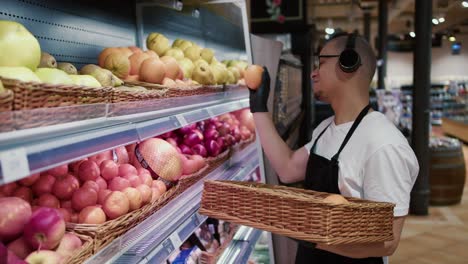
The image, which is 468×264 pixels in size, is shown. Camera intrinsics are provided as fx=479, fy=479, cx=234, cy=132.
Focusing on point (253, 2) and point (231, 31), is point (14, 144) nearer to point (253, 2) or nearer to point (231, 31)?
point (231, 31)

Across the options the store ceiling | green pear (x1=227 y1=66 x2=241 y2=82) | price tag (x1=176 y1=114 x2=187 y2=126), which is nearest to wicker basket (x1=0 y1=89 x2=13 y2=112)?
price tag (x1=176 y1=114 x2=187 y2=126)

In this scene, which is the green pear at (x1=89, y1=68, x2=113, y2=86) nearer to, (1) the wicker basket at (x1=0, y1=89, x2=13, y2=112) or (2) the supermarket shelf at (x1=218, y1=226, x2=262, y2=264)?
(1) the wicker basket at (x1=0, y1=89, x2=13, y2=112)

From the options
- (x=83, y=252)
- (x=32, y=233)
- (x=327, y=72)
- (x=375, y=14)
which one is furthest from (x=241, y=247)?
(x=375, y=14)

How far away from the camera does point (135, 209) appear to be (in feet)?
5.39

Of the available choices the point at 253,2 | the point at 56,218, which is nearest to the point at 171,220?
the point at 56,218

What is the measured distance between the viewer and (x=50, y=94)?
115 cm

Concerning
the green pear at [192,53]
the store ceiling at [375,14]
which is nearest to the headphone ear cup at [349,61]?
the green pear at [192,53]

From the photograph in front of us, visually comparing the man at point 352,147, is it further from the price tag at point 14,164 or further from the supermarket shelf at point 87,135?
the price tag at point 14,164

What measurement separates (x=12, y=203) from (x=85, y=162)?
18.4 inches

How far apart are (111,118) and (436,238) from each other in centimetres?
478

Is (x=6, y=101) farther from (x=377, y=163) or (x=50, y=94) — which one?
(x=377, y=163)

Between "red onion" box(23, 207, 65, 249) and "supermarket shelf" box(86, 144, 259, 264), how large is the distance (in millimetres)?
112

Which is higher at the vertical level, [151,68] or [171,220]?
[151,68]

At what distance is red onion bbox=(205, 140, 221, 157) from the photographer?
2629mm
